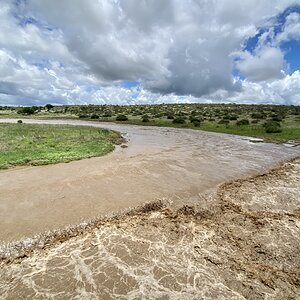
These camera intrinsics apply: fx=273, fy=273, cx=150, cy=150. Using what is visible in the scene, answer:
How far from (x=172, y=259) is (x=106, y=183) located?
688cm

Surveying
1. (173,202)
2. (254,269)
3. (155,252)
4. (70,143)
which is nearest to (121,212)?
(173,202)

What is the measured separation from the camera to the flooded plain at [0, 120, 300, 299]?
6191 mm

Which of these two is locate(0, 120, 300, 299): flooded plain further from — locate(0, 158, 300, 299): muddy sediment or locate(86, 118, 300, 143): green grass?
locate(86, 118, 300, 143): green grass

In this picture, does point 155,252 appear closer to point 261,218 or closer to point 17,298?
point 17,298

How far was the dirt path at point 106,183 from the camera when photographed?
9.66 meters

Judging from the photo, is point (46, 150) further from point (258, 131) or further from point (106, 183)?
point (258, 131)

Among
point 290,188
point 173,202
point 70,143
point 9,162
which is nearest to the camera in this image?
point 173,202

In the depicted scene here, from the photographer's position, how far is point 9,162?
15.7 meters

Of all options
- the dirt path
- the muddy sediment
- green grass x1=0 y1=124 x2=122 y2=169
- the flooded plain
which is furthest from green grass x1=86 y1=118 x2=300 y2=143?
the muddy sediment

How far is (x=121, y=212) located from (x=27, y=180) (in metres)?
5.91

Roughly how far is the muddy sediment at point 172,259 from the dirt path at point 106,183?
4.47ft

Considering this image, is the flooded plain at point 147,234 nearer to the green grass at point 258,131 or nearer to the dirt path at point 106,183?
the dirt path at point 106,183

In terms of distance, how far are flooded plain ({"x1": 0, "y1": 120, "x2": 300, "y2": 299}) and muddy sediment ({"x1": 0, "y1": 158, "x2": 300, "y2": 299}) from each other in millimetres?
26

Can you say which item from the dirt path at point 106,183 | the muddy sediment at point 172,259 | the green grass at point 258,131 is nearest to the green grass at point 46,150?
the dirt path at point 106,183
